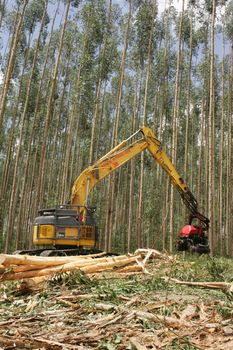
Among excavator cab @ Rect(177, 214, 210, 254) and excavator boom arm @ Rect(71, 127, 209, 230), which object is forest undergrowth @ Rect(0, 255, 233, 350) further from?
excavator cab @ Rect(177, 214, 210, 254)

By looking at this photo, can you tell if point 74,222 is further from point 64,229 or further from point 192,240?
point 192,240

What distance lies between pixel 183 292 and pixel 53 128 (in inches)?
1150

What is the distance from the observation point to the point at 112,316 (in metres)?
3.98

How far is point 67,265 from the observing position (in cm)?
680

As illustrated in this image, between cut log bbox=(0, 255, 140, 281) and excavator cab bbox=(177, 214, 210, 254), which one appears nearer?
cut log bbox=(0, 255, 140, 281)

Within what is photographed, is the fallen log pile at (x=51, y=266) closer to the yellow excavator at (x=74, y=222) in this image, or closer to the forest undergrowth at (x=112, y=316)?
the forest undergrowth at (x=112, y=316)

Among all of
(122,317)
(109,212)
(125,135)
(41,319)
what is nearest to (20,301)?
(41,319)

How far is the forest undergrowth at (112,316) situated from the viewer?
341cm

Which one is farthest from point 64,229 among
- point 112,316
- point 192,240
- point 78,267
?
point 112,316

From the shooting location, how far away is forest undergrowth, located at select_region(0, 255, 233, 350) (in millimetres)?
3408

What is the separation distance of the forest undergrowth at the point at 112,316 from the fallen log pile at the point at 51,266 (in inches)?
13.7

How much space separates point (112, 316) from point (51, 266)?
3.17 metres

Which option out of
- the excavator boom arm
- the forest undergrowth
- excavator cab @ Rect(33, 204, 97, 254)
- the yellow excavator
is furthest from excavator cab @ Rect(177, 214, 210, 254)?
the forest undergrowth

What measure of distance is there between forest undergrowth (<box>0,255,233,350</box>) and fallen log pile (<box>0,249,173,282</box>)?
0.35 meters
